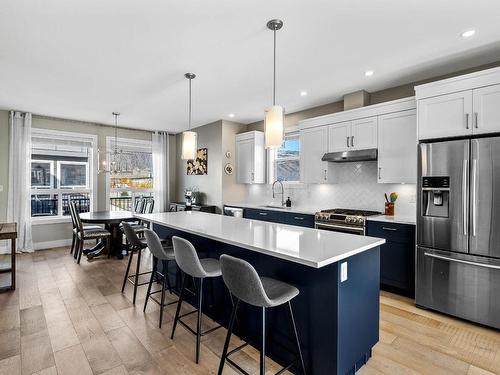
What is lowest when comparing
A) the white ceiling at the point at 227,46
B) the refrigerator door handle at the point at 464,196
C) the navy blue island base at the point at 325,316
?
the navy blue island base at the point at 325,316

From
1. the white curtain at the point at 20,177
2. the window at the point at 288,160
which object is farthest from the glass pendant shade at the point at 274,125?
the white curtain at the point at 20,177

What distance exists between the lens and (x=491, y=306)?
259cm

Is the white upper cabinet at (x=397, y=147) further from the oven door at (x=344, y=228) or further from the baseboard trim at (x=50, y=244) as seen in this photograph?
the baseboard trim at (x=50, y=244)

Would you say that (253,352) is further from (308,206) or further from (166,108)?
(166,108)

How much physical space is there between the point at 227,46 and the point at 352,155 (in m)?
2.22

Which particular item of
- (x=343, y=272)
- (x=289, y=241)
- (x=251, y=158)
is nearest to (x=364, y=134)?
(x=251, y=158)

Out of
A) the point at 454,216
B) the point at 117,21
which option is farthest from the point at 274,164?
the point at 117,21

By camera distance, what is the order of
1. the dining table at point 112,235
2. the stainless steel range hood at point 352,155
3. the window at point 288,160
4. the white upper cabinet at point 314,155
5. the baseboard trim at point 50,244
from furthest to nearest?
the baseboard trim at point 50,244, the window at point 288,160, the dining table at point 112,235, the white upper cabinet at point 314,155, the stainless steel range hood at point 352,155

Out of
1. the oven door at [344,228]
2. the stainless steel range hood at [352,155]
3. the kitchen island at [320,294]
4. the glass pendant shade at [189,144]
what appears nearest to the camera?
the kitchen island at [320,294]

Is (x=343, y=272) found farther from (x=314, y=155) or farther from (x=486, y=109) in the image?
(x=314, y=155)

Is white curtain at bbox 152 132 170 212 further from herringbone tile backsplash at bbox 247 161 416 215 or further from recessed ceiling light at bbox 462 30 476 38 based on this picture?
recessed ceiling light at bbox 462 30 476 38

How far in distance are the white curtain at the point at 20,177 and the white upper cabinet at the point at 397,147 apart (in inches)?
245

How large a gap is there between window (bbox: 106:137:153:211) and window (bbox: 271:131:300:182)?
11.1ft

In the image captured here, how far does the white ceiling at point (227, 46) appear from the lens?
223 centimetres
